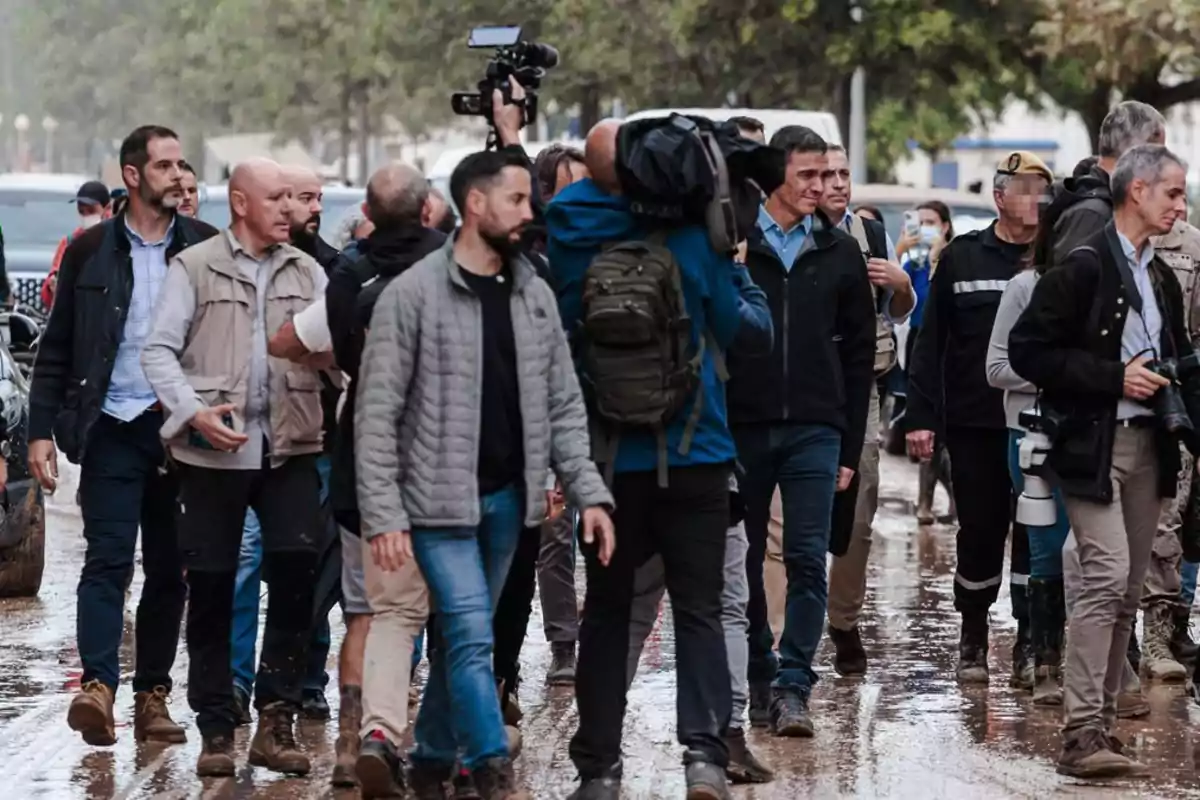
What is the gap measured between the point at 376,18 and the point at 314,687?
3821cm

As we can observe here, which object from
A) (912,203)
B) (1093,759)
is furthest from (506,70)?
(912,203)

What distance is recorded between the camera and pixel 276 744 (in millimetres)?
8336

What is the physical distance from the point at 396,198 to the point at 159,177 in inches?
45.7

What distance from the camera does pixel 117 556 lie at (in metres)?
8.83

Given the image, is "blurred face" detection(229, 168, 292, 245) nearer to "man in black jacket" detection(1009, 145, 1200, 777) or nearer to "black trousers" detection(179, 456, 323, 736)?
"black trousers" detection(179, 456, 323, 736)

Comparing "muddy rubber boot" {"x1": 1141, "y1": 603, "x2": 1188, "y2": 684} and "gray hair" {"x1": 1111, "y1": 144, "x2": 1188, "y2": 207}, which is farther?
"muddy rubber boot" {"x1": 1141, "y1": 603, "x2": 1188, "y2": 684}

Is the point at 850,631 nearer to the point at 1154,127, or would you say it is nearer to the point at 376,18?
the point at 1154,127

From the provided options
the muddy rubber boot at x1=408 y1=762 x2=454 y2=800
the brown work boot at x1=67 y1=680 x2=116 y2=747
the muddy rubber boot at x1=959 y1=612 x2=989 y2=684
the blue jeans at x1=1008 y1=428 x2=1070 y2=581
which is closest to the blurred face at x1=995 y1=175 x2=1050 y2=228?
the blue jeans at x1=1008 y1=428 x2=1070 y2=581

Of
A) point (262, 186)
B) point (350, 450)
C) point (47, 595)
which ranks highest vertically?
point (262, 186)

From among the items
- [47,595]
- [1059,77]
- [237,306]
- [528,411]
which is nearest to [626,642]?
[528,411]

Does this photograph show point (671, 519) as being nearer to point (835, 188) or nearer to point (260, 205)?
point (260, 205)

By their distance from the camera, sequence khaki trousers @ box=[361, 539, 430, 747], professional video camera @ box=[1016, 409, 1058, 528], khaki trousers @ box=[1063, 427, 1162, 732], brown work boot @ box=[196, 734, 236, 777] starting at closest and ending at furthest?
1. khaki trousers @ box=[361, 539, 430, 747]
2. brown work boot @ box=[196, 734, 236, 777]
3. khaki trousers @ box=[1063, 427, 1162, 732]
4. professional video camera @ box=[1016, 409, 1058, 528]

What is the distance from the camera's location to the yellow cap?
9.95 meters

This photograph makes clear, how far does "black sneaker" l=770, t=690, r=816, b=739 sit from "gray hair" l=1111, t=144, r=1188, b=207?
6.31ft
